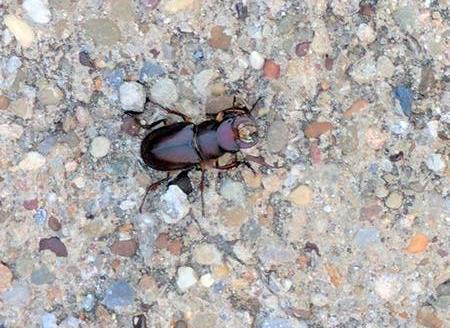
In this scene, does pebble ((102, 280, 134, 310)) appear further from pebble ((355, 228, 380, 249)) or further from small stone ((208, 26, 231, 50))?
small stone ((208, 26, 231, 50))

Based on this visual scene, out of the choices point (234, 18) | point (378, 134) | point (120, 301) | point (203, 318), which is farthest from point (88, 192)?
point (378, 134)

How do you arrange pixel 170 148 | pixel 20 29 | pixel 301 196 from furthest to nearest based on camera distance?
pixel 301 196 → pixel 20 29 → pixel 170 148

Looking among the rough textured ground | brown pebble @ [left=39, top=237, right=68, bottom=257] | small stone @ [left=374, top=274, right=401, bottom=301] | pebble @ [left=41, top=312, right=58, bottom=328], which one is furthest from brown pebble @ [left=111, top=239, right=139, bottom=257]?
small stone @ [left=374, top=274, right=401, bottom=301]

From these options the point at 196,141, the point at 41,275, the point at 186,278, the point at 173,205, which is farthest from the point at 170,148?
the point at 41,275

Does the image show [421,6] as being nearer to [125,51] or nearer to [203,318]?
[125,51]

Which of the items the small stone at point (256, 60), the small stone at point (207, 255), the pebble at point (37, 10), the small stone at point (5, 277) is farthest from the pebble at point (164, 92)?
the small stone at point (5, 277)

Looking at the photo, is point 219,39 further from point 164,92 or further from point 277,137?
point 277,137

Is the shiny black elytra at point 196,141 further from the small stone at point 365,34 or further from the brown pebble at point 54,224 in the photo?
the small stone at point 365,34
